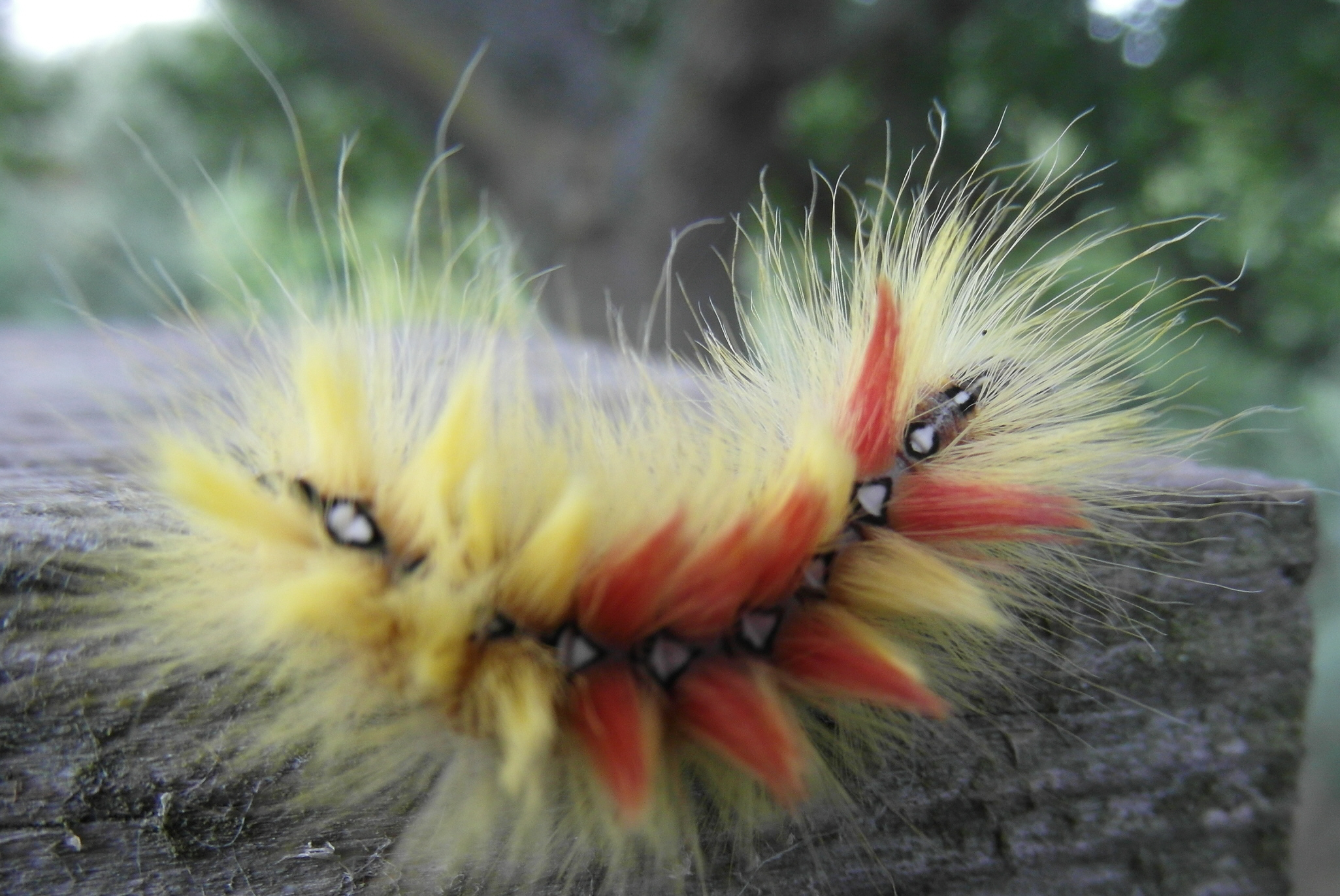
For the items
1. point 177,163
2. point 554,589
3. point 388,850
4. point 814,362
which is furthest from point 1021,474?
point 177,163

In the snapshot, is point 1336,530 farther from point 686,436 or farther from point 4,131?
point 4,131

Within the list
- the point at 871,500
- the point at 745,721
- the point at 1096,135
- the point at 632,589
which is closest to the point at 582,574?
the point at 632,589

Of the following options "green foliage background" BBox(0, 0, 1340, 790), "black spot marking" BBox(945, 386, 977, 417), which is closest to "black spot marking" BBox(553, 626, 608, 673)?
"black spot marking" BBox(945, 386, 977, 417)

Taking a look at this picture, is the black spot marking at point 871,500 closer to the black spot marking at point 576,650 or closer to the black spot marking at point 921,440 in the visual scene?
the black spot marking at point 921,440

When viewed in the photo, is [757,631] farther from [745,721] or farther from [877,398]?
[877,398]

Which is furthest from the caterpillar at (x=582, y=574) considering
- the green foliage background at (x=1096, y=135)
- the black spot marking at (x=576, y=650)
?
the green foliage background at (x=1096, y=135)
